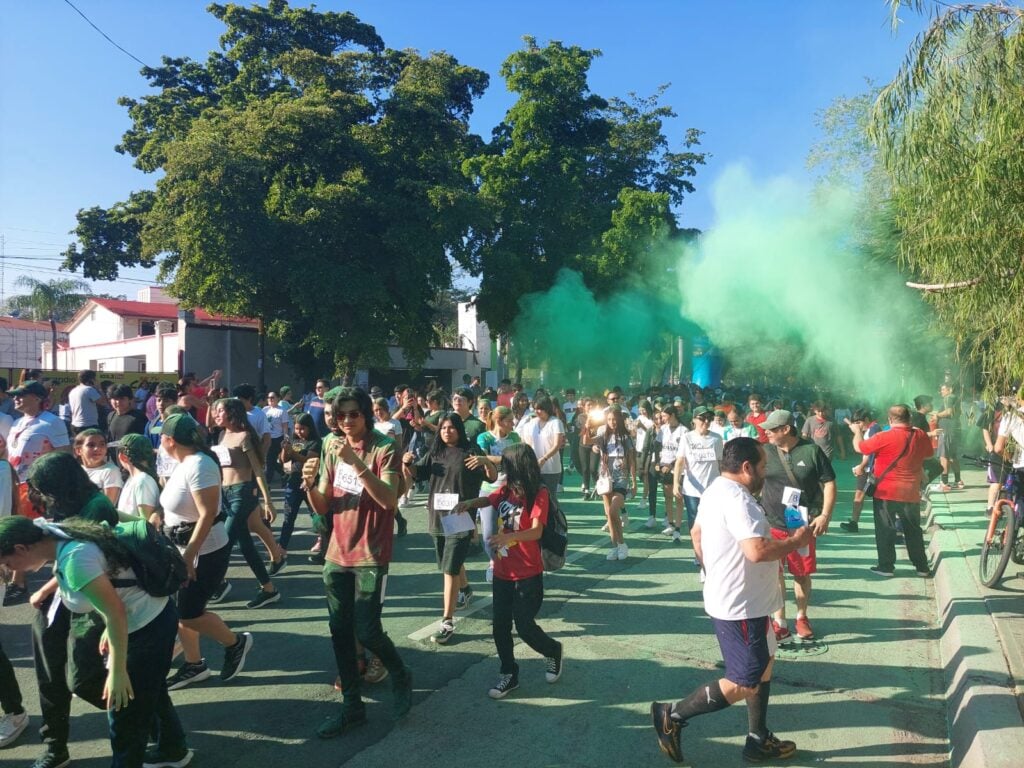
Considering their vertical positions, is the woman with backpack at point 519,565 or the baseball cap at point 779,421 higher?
the baseball cap at point 779,421

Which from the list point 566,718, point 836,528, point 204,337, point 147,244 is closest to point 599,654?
point 566,718

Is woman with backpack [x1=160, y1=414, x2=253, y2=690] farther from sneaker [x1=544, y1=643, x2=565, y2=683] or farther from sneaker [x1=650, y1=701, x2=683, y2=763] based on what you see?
sneaker [x1=650, y1=701, x2=683, y2=763]

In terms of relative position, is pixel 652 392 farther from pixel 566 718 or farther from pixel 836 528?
pixel 566 718

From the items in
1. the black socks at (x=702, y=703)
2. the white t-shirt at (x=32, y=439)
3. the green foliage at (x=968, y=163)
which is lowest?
the black socks at (x=702, y=703)

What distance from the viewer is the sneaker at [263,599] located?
6379mm

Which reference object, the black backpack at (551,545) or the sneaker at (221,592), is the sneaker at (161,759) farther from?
the sneaker at (221,592)

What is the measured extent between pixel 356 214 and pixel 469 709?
20215mm

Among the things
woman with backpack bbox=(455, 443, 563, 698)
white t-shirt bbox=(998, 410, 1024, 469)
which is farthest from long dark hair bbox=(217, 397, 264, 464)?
white t-shirt bbox=(998, 410, 1024, 469)

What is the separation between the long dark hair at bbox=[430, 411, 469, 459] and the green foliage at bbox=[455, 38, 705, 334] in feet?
64.4

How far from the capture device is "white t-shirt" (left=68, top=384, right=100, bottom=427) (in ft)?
35.3

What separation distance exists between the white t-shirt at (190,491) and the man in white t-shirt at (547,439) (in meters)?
3.95

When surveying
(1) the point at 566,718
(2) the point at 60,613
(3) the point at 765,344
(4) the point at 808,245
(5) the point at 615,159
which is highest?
(5) the point at 615,159

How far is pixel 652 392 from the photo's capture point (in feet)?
79.7

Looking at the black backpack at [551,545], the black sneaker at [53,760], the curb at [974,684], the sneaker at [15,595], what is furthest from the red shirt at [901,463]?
the sneaker at [15,595]
